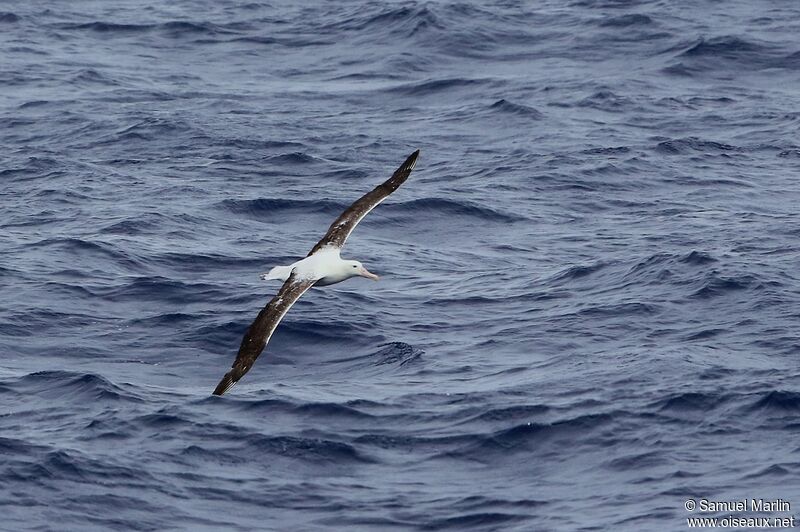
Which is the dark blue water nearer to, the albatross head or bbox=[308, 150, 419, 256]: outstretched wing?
the albatross head

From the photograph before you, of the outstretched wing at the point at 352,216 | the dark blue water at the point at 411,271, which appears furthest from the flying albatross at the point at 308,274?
the dark blue water at the point at 411,271

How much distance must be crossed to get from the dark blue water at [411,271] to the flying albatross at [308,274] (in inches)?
57.8

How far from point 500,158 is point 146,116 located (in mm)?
7606

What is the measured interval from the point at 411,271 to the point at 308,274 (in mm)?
5375

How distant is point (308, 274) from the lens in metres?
19.4

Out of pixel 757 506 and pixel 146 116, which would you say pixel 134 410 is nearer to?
pixel 757 506

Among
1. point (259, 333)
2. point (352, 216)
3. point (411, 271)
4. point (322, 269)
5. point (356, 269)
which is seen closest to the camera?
point (259, 333)

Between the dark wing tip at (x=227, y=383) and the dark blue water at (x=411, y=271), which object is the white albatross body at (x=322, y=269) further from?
the dark wing tip at (x=227, y=383)

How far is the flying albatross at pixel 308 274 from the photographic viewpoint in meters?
16.9

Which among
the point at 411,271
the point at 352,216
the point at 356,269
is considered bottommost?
the point at 411,271

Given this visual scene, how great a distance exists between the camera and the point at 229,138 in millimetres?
31625

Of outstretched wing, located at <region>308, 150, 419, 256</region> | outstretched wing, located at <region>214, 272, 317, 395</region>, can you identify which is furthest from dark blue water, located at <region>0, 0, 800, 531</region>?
outstretched wing, located at <region>308, 150, 419, 256</region>

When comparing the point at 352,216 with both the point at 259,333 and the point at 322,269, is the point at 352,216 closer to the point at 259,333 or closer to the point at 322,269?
the point at 322,269

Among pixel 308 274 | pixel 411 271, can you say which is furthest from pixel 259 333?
pixel 411 271
